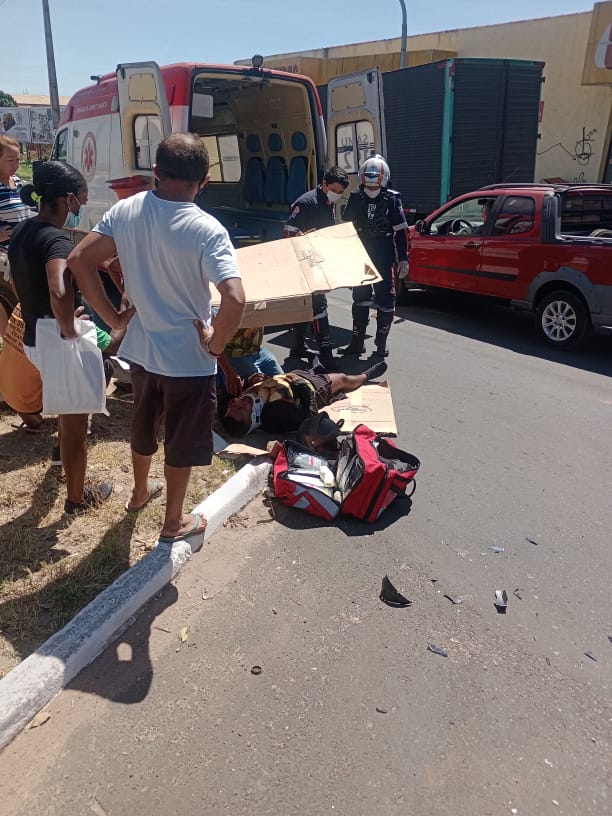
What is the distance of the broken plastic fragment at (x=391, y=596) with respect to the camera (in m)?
3.06

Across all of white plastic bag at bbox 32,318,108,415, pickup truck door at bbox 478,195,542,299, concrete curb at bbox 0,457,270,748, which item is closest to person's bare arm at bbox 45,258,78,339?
white plastic bag at bbox 32,318,108,415

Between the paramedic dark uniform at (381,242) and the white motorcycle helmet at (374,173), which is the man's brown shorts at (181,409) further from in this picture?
the white motorcycle helmet at (374,173)

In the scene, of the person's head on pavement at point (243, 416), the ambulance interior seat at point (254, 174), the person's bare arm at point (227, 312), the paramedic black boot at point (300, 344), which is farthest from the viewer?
the ambulance interior seat at point (254, 174)

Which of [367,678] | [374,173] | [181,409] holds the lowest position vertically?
[367,678]

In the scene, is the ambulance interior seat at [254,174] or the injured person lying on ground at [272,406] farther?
the ambulance interior seat at [254,174]

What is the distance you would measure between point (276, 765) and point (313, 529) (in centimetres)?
156

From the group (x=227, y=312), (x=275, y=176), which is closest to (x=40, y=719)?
(x=227, y=312)

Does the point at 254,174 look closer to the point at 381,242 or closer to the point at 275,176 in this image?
the point at 275,176

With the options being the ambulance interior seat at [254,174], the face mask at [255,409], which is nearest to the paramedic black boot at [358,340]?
the face mask at [255,409]

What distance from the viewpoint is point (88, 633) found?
264 cm

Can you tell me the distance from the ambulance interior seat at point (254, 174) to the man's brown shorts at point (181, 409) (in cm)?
717

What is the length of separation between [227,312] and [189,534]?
128 centimetres

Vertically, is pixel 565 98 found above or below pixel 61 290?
above

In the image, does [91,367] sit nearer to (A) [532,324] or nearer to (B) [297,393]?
(B) [297,393]
